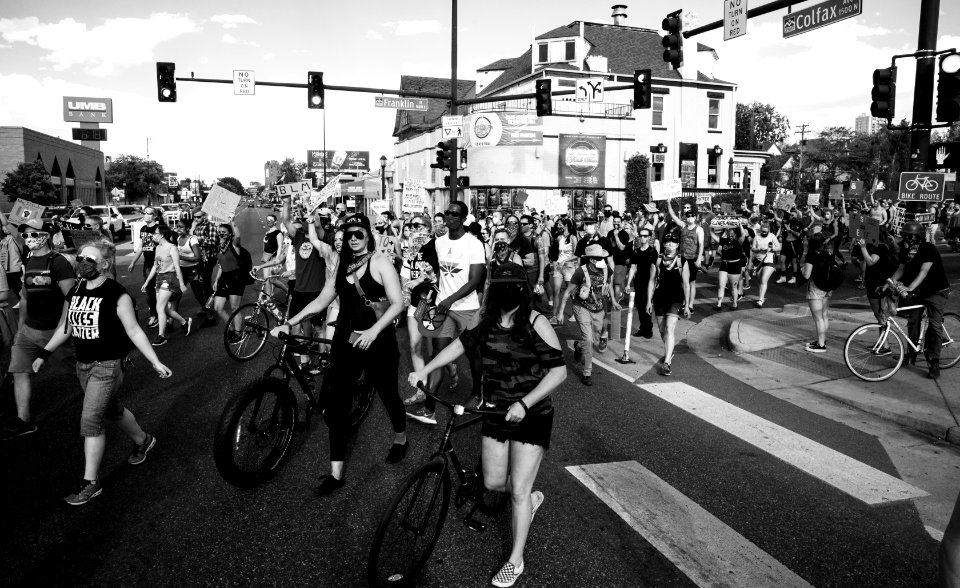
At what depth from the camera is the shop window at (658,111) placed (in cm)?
4362

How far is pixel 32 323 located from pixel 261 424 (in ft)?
8.94

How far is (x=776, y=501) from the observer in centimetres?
482

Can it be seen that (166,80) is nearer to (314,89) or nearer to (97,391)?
(314,89)

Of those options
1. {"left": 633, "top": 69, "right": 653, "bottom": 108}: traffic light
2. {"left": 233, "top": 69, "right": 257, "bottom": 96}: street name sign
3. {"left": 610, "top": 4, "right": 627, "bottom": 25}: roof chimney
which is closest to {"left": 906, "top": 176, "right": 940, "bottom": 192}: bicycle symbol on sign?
{"left": 633, "top": 69, "right": 653, "bottom": 108}: traffic light

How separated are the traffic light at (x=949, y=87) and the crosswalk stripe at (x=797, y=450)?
487cm

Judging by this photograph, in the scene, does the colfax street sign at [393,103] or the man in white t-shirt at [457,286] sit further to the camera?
the colfax street sign at [393,103]

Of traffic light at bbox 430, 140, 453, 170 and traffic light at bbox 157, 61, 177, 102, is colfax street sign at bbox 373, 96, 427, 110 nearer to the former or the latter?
traffic light at bbox 430, 140, 453, 170

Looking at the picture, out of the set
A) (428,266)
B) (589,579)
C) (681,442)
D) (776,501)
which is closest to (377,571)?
(589,579)

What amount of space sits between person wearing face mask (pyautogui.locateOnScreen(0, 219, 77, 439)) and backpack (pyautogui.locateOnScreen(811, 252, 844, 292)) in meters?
8.88

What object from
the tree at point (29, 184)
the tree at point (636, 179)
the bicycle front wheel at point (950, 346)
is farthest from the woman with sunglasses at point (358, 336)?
the tree at point (29, 184)

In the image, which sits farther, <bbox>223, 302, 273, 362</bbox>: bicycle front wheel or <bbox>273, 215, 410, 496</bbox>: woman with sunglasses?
<bbox>223, 302, 273, 362</bbox>: bicycle front wheel

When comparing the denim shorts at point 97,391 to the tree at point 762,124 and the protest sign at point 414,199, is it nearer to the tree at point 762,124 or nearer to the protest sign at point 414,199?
the protest sign at point 414,199

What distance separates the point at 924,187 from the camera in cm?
933

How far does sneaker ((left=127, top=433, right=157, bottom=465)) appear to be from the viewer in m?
5.31
